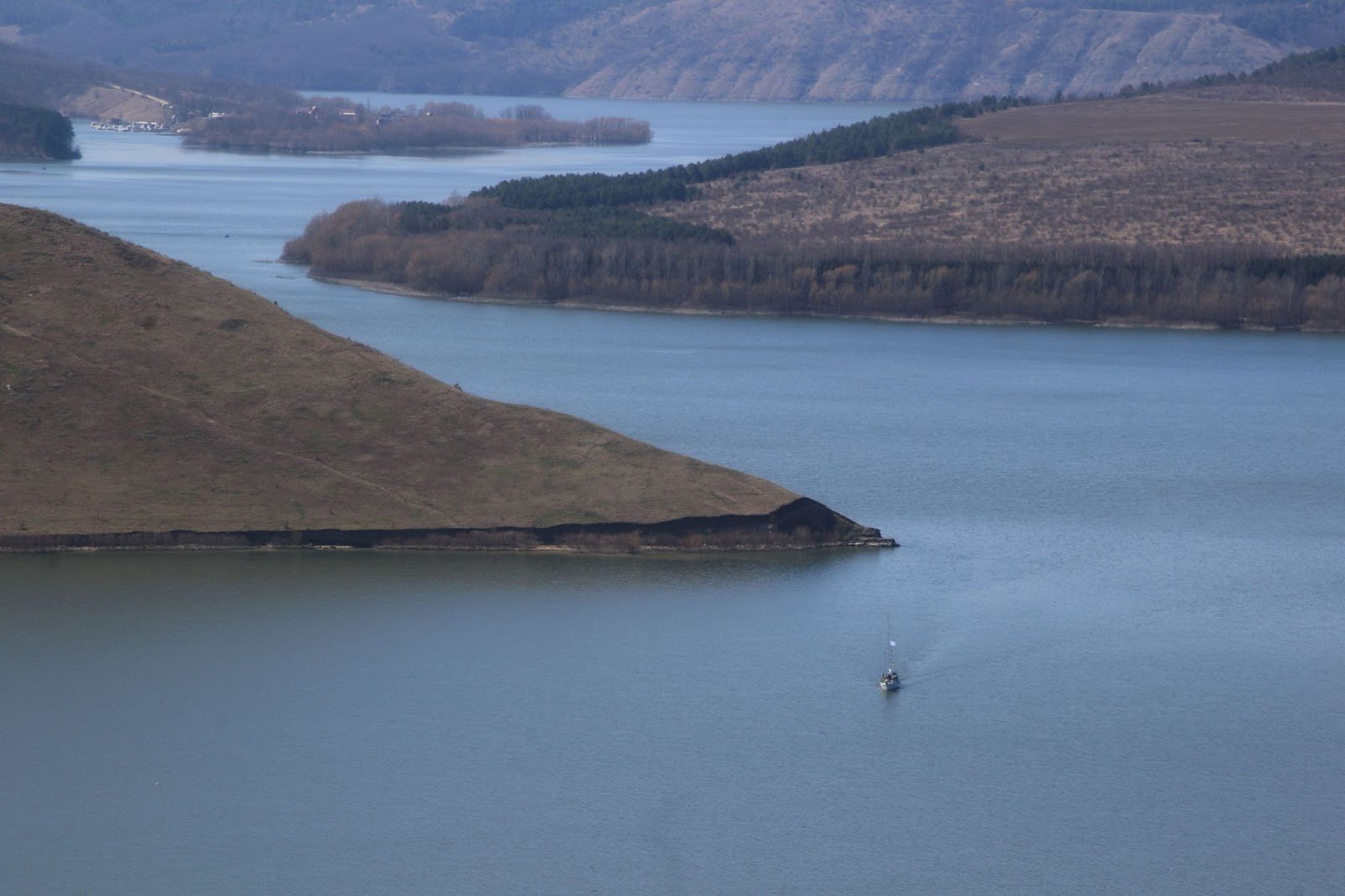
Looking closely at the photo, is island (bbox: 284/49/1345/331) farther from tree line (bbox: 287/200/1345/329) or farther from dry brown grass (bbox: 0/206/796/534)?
dry brown grass (bbox: 0/206/796/534)

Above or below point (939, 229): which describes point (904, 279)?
below

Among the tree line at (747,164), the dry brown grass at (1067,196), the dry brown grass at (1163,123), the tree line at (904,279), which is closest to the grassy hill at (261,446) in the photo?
the tree line at (904,279)

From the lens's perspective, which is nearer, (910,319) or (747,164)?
(910,319)

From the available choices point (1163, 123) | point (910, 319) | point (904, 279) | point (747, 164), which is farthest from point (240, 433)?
point (1163, 123)

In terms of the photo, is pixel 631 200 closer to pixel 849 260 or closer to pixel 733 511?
pixel 849 260

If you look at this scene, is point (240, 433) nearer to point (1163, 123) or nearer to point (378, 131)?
point (1163, 123)

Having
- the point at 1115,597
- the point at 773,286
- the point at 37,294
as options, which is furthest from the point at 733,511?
the point at 773,286
